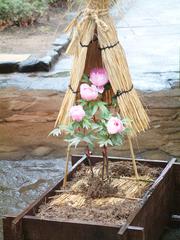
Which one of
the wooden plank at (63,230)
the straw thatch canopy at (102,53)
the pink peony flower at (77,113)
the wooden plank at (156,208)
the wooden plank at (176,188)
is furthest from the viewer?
the wooden plank at (176,188)

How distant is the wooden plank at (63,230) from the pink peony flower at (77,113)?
→ 1.93 feet

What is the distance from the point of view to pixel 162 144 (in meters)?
5.95

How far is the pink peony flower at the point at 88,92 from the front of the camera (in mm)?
3521

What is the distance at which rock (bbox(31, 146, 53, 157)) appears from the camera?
5.84 m

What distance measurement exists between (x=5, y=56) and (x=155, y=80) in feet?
8.49

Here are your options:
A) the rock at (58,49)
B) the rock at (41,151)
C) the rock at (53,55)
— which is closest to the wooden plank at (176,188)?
the rock at (41,151)

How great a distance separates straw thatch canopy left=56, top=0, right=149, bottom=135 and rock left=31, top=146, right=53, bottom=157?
216 cm

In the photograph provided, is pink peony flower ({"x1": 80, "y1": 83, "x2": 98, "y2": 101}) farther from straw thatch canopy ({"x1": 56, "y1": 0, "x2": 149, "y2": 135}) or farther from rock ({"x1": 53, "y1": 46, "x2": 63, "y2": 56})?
rock ({"x1": 53, "y1": 46, "x2": 63, "y2": 56})

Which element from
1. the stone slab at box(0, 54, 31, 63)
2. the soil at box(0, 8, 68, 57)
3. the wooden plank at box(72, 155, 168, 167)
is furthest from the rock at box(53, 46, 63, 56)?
the wooden plank at box(72, 155, 168, 167)

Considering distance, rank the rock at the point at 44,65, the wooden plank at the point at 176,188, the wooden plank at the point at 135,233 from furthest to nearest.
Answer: the rock at the point at 44,65 → the wooden plank at the point at 176,188 → the wooden plank at the point at 135,233

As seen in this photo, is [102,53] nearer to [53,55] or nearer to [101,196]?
[101,196]

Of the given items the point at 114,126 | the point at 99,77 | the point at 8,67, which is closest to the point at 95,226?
the point at 114,126

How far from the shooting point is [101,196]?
11.9 ft

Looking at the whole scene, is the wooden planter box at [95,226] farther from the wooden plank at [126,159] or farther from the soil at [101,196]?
the wooden plank at [126,159]
